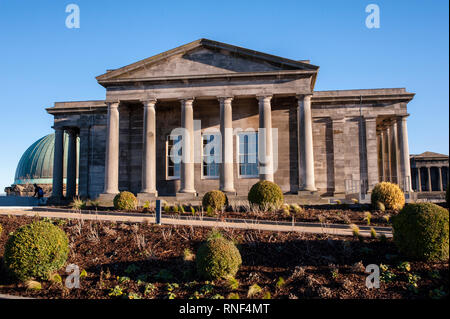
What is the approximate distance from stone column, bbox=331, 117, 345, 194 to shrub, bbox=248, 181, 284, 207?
1288 cm

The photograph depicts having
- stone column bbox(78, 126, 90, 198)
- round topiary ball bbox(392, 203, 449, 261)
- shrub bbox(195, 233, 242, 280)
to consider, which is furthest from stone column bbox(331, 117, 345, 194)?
Answer: shrub bbox(195, 233, 242, 280)

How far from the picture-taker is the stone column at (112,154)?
90.7ft

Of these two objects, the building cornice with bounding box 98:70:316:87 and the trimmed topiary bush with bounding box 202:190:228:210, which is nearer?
the trimmed topiary bush with bounding box 202:190:228:210

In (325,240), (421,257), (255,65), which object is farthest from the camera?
(255,65)

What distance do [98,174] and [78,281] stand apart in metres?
24.1

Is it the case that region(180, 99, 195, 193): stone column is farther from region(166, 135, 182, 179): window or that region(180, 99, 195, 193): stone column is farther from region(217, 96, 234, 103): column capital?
region(166, 135, 182, 179): window

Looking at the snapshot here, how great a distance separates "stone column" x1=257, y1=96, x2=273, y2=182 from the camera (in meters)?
26.3

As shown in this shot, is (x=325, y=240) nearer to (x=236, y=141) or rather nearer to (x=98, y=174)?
(x=236, y=141)

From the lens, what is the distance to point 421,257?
33.3ft

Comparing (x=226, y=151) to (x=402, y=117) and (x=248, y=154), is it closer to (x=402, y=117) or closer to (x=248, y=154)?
(x=248, y=154)

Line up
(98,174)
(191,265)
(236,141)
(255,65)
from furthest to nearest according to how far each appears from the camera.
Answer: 1. (98,174)
2. (236,141)
3. (255,65)
4. (191,265)

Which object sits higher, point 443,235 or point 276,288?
Answer: point 443,235

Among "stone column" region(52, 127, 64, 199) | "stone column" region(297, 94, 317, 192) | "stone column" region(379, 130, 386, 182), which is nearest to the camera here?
"stone column" region(297, 94, 317, 192)

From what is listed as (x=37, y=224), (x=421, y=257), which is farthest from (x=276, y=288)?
(x=37, y=224)
